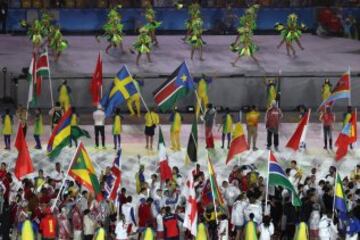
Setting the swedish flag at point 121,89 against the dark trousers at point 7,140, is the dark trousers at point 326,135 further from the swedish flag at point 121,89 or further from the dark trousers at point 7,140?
the dark trousers at point 7,140

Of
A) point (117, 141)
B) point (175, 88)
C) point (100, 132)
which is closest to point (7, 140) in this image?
point (100, 132)

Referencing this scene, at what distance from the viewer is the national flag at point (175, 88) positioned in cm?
3531

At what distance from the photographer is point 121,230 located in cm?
2962

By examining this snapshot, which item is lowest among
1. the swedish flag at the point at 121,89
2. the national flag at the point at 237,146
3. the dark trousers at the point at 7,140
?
the dark trousers at the point at 7,140

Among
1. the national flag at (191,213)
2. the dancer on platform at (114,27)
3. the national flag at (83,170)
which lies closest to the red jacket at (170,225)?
the national flag at (191,213)

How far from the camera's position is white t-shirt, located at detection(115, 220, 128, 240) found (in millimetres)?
29609

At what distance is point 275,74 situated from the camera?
149 ft

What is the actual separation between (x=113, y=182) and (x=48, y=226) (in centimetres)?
211

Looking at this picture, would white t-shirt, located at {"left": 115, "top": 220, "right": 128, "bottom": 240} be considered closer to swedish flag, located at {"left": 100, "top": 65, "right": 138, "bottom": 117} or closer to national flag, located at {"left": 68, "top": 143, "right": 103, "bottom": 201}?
national flag, located at {"left": 68, "top": 143, "right": 103, "bottom": 201}

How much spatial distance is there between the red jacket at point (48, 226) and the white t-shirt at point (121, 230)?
142cm

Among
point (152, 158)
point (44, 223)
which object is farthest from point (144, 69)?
point (44, 223)

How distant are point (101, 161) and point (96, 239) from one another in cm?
816

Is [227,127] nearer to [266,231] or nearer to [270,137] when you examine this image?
[270,137]

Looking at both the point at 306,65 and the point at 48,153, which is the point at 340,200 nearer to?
the point at 48,153
